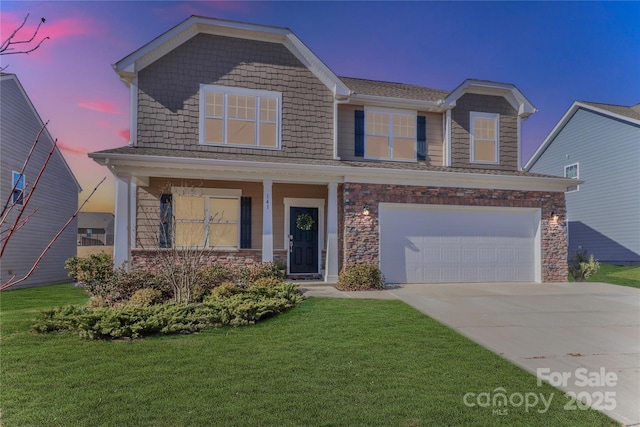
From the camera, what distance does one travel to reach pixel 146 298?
7566 millimetres

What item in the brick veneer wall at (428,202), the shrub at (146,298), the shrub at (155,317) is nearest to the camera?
the shrub at (155,317)

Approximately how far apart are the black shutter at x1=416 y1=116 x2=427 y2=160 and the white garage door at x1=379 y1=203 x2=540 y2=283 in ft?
7.85

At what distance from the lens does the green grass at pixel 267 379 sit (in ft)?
11.1

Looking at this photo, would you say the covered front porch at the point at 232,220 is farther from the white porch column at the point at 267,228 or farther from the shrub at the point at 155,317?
the shrub at the point at 155,317

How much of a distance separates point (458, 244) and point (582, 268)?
208 inches

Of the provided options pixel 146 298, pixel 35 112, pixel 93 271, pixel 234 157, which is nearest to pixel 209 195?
pixel 234 157

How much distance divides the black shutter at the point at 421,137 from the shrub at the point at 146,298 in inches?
371

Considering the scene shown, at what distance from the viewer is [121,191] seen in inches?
366

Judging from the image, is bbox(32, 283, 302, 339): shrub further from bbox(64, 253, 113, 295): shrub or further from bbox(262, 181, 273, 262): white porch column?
bbox(262, 181, 273, 262): white porch column

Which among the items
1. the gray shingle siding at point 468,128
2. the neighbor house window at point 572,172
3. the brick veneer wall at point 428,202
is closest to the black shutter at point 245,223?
the brick veneer wall at point 428,202

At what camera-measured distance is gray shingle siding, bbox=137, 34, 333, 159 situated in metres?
10.6

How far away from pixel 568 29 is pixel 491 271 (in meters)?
8.85

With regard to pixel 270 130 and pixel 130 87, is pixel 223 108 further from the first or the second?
pixel 130 87

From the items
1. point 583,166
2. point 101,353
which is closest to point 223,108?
point 101,353
